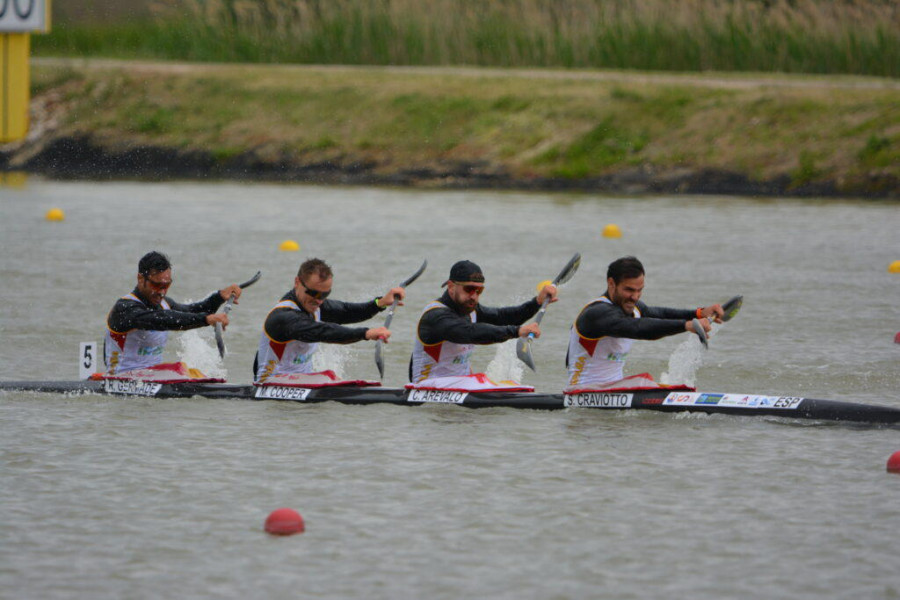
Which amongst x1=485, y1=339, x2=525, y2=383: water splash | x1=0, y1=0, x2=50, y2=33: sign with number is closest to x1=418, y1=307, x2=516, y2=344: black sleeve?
x1=485, y1=339, x2=525, y2=383: water splash

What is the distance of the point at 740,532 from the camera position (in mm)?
9008

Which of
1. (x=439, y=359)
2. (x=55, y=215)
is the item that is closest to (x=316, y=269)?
(x=439, y=359)

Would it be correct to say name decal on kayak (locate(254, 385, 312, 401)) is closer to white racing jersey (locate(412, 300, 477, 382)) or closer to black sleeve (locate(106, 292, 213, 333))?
black sleeve (locate(106, 292, 213, 333))

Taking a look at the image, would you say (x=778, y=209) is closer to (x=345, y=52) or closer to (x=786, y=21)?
(x=786, y=21)

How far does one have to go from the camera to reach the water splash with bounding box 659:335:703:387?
14.3m

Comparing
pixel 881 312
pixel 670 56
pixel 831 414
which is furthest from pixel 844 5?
pixel 831 414

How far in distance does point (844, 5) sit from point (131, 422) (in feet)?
85.6

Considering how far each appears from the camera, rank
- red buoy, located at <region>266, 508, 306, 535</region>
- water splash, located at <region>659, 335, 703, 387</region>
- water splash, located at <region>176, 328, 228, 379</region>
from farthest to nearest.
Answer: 1. water splash, located at <region>176, 328, 228, 379</region>
2. water splash, located at <region>659, 335, 703, 387</region>
3. red buoy, located at <region>266, 508, 306, 535</region>

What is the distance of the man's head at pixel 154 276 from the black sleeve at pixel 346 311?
1.33 m

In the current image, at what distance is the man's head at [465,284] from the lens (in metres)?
11.8

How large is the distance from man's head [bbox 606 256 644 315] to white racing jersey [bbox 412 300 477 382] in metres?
1.31

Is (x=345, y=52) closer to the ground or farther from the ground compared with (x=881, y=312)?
farther from the ground

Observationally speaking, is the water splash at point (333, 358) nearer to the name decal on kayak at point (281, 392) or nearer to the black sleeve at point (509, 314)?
the name decal on kayak at point (281, 392)

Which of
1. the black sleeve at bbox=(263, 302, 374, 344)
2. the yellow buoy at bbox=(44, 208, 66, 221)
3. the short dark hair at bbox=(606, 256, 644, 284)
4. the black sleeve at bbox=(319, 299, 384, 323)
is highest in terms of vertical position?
the yellow buoy at bbox=(44, 208, 66, 221)
